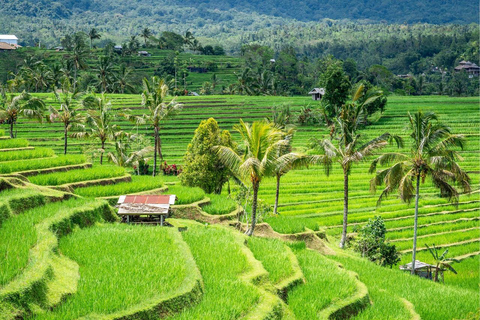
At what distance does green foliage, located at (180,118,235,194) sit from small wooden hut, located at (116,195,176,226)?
589cm

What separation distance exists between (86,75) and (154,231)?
59.0 metres

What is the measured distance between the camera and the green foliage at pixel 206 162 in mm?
20344

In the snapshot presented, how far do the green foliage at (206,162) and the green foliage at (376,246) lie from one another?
17.9 feet

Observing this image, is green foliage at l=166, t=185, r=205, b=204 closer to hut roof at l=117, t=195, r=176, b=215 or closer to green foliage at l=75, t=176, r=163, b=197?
green foliage at l=75, t=176, r=163, b=197

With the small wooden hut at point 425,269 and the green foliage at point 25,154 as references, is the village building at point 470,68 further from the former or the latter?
the green foliage at point 25,154

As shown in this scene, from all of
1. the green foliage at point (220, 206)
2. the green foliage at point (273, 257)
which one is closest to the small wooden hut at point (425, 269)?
the green foliage at point (220, 206)

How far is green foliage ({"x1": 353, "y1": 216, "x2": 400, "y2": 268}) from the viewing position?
18672mm

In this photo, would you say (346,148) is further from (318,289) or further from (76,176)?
(318,289)

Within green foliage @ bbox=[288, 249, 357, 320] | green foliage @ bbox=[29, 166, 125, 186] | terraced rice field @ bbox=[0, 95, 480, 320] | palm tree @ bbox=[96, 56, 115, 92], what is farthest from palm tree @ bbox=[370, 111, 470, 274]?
palm tree @ bbox=[96, 56, 115, 92]

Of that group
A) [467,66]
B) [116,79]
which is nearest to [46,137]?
[116,79]

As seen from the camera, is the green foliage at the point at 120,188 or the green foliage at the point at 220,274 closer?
the green foliage at the point at 220,274

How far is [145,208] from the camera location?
43.8 ft

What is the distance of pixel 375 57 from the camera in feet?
392

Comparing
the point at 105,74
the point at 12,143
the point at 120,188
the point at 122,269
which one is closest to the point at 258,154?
the point at 120,188
